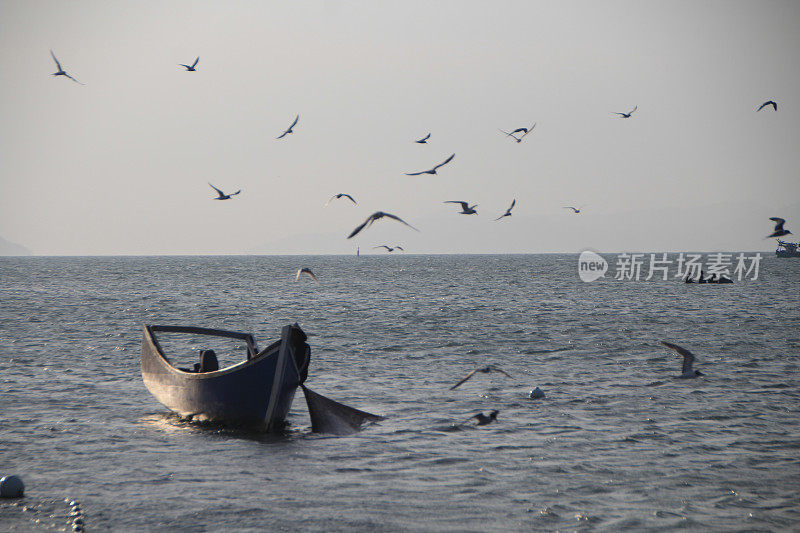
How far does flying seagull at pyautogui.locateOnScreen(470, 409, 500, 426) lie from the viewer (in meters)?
16.9

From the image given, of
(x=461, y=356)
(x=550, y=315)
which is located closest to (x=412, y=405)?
(x=461, y=356)

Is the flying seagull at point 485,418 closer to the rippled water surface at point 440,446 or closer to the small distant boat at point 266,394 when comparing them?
the rippled water surface at point 440,446

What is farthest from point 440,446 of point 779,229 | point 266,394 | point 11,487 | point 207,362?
point 779,229

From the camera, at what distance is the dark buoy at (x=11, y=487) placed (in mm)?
11883

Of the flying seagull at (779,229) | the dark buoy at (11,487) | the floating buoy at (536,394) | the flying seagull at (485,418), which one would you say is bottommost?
the dark buoy at (11,487)

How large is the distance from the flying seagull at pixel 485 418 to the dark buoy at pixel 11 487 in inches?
354

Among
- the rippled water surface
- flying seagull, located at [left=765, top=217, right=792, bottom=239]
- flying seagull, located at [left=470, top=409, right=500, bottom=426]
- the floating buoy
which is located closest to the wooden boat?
the rippled water surface

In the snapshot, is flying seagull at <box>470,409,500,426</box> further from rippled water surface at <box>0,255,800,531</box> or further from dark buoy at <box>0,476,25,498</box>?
Answer: dark buoy at <box>0,476,25,498</box>

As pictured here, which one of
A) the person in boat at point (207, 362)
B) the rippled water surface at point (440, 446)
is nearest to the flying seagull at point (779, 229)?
the rippled water surface at point (440, 446)

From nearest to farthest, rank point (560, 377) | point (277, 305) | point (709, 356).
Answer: point (560, 377), point (709, 356), point (277, 305)

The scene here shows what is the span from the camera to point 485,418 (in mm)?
17250

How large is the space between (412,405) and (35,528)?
32.5 ft

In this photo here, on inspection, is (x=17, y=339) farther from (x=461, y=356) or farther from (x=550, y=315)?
(x=550, y=315)

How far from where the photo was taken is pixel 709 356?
2850 cm
